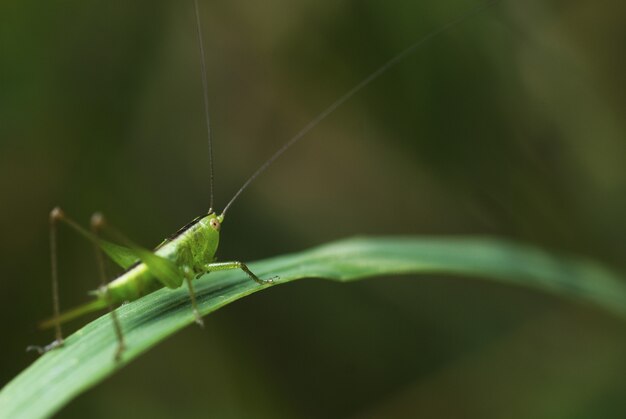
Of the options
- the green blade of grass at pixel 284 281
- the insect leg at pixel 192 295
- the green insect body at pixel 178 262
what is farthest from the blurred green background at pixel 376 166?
the insect leg at pixel 192 295

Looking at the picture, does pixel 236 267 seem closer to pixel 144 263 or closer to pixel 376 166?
pixel 144 263

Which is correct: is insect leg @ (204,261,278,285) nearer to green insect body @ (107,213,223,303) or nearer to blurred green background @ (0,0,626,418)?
green insect body @ (107,213,223,303)

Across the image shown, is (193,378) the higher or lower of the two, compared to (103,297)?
higher

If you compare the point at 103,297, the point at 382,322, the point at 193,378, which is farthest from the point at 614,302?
the point at 193,378

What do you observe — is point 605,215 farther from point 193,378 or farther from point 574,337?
point 193,378

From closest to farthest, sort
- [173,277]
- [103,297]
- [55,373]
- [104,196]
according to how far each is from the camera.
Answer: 1. [55,373]
2. [103,297]
3. [173,277]
4. [104,196]

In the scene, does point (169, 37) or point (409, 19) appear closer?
point (409, 19)

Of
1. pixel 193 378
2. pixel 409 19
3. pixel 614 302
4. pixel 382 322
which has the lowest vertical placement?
pixel 614 302
